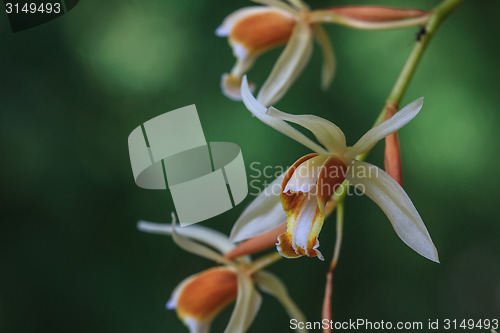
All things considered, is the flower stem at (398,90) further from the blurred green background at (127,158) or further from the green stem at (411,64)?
the blurred green background at (127,158)

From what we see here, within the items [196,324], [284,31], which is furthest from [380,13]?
[196,324]

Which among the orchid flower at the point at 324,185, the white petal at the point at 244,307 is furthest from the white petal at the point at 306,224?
the white petal at the point at 244,307

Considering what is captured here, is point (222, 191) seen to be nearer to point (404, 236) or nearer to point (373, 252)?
point (404, 236)

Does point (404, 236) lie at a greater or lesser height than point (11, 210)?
greater

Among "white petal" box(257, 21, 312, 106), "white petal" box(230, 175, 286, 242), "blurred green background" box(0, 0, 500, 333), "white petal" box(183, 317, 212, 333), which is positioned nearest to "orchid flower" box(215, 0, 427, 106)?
"white petal" box(257, 21, 312, 106)

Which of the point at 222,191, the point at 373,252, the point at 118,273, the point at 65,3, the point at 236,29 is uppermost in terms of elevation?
the point at 65,3

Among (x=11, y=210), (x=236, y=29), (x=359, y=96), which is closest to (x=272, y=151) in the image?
(x=359, y=96)

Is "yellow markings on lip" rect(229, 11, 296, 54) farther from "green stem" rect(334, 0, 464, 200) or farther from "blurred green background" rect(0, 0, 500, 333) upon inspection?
"blurred green background" rect(0, 0, 500, 333)

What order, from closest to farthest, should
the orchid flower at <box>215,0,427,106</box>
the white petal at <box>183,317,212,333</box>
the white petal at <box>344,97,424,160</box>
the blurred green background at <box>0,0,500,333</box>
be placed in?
the white petal at <box>344,97,424,160</box> < the orchid flower at <box>215,0,427,106</box> < the white petal at <box>183,317,212,333</box> < the blurred green background at <box>0,0,500,333</box>
